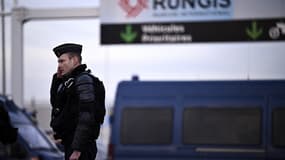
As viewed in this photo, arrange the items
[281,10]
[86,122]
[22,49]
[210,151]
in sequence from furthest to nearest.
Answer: [22,49] → [281,10] → [210,151] → [86,122]

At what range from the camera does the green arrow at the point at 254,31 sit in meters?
18.4

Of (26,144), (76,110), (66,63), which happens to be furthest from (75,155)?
(26,144)

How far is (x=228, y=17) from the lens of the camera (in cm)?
1855

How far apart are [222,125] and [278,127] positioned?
874mm

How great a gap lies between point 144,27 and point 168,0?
77 cm

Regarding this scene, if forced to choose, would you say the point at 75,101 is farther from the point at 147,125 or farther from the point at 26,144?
the point at 147,125

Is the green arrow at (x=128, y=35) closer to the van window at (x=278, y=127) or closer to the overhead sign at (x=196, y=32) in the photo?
the overhead sign at (x=196, y=32)

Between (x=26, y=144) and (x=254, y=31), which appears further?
(x=254, y=31)

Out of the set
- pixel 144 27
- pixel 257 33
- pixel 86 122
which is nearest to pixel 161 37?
pixel 144 27

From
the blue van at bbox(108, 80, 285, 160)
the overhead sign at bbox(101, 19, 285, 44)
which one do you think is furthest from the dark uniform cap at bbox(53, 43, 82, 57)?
the overhead sign at bbox(101, 19, 285, 44)

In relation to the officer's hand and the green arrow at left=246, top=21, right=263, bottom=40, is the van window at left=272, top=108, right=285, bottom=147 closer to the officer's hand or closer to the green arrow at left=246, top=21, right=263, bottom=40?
the green arrow at left=246, top=21, right=263, bottom=40

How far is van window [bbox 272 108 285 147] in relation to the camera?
12773mm

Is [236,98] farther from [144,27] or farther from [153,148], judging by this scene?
[144,27]

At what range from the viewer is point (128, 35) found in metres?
18.9
